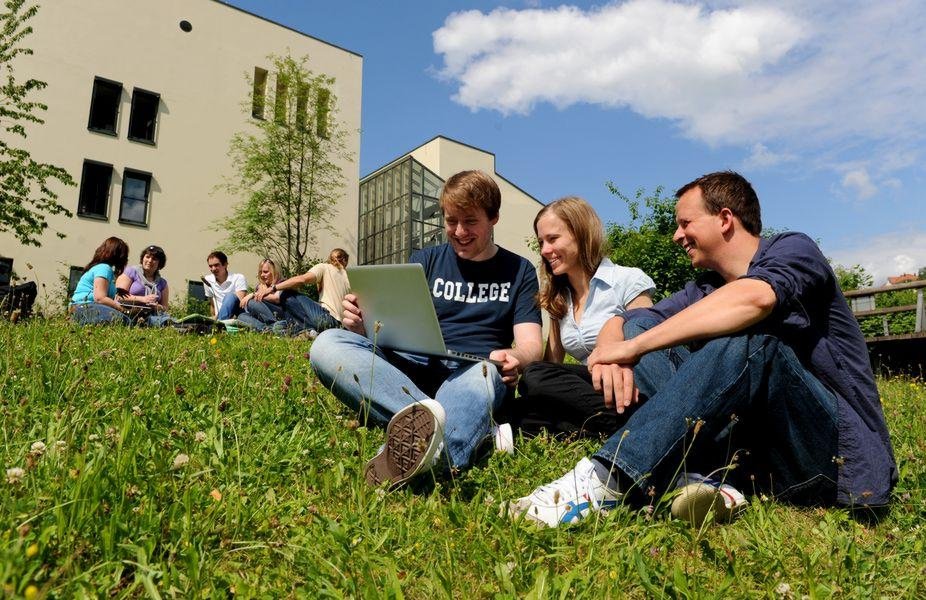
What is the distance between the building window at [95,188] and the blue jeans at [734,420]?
963 inches

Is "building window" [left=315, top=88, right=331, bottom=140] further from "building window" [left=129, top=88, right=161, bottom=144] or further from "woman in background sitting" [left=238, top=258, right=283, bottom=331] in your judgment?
"woman in background sitting" [left=238, top=258, right=283, bottom=331]

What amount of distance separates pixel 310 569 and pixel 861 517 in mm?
2038

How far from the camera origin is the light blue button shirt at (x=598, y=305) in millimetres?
3885

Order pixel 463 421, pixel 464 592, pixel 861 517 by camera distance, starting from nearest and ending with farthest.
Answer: pixel 464 592 → pixel 861 517 → pixel 463 421

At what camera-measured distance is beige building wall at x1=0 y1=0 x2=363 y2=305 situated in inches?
890

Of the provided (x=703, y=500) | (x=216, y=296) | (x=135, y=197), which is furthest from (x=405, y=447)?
(x=135, y=197)

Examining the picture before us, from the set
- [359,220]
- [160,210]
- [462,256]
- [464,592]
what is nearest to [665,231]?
[359,220]

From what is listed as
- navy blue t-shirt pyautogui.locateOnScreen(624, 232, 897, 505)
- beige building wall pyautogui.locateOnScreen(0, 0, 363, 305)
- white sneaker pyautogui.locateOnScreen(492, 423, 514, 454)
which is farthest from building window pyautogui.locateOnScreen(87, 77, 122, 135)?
navy blue t-shirt pyautogui.locateOnScreen(624, 232, 897, 505)

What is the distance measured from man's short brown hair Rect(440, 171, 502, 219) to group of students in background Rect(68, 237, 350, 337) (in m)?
4.77

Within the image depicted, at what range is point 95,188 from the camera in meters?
23.4

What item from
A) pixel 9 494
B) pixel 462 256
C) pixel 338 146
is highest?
pixel 338 146

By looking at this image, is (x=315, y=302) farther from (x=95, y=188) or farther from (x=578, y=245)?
(x=95, y=188)

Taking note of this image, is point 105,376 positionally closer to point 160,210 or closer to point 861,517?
point 861,517

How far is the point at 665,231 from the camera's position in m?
26.9
